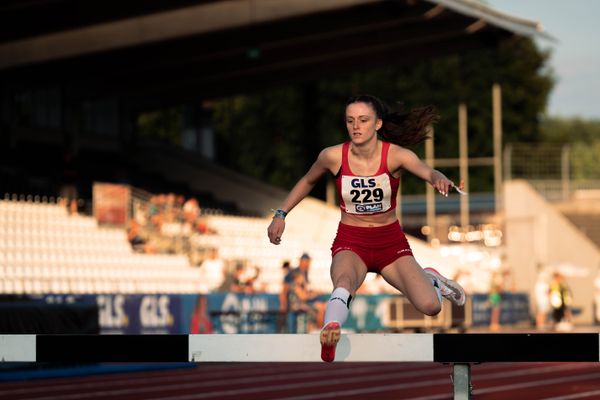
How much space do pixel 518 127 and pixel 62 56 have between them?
39041 millimetres

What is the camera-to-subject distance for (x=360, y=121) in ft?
21.5

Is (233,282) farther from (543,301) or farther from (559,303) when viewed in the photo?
(543,301)

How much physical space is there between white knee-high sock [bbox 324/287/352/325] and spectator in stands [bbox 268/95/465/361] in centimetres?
3

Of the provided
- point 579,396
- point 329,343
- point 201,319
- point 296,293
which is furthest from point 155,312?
point 329,343

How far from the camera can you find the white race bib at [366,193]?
6602 millimetres

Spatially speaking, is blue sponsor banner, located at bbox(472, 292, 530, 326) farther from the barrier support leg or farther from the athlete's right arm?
the barrier support leg

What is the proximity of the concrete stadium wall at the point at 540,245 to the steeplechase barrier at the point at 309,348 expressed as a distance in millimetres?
34765

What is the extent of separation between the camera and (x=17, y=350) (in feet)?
18.7

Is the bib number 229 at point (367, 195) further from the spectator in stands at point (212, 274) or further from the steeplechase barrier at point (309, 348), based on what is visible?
the spectator in stands at point (212, 274)

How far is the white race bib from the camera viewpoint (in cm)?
660

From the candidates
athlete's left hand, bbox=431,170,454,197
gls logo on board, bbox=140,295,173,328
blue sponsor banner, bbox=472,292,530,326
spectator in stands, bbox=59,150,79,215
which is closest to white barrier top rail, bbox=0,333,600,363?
athlete's left hand, bbox=431,170,454,197

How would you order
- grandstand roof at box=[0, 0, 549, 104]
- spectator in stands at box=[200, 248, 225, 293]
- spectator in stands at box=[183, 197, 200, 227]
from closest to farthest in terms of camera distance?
spectator in stands at box=[200, 248, 225, 293] → spectator in stands at box=[183, 197, 200, 227] → grandstand roof at box=[0, 0, 549, 104]

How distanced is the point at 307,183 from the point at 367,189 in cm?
34

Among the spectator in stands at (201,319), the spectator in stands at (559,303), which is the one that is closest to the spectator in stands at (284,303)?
the spectator in stands at (201,319)
